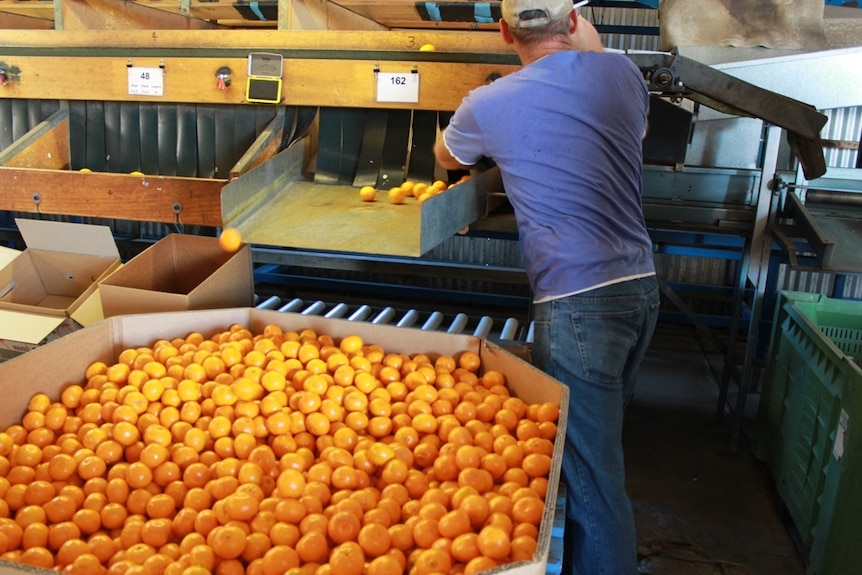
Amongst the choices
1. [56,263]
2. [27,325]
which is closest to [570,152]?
[27,325]

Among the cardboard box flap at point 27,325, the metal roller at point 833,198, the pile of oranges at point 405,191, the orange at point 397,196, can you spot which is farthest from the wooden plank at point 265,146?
the metal roller at point 833,198

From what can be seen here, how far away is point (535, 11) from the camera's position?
1.77m

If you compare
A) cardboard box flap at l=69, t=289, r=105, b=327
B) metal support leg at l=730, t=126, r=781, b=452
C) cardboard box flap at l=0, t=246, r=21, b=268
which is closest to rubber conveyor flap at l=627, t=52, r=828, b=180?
metal support leg at l=730, t=126, r=781, b=452

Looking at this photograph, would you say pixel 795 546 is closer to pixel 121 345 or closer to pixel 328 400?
pixel 328 400

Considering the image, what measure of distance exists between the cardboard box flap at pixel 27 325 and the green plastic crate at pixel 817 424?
255 centimetres

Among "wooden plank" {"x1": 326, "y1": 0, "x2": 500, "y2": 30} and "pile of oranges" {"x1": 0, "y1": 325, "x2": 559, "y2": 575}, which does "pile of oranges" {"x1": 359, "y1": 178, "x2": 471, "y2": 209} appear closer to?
"pile of oranges" {"x1": 0, "y1": 325, "x2": 559, "y2": 575}

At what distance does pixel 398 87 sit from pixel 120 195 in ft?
3.54

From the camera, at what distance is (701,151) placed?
3.30 m

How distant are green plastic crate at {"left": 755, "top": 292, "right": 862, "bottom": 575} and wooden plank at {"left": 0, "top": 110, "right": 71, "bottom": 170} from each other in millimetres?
3194

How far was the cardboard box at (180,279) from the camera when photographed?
6.95 feet

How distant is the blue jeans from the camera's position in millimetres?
1762

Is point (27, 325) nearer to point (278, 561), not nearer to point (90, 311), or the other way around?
point (90, 311)

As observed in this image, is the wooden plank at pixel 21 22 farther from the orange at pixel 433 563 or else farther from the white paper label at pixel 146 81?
the orange at pixel 433 563

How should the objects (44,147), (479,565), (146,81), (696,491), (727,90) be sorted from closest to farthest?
(479,565) → (727,90) → (146,81) → (44,147) → (696,491)
